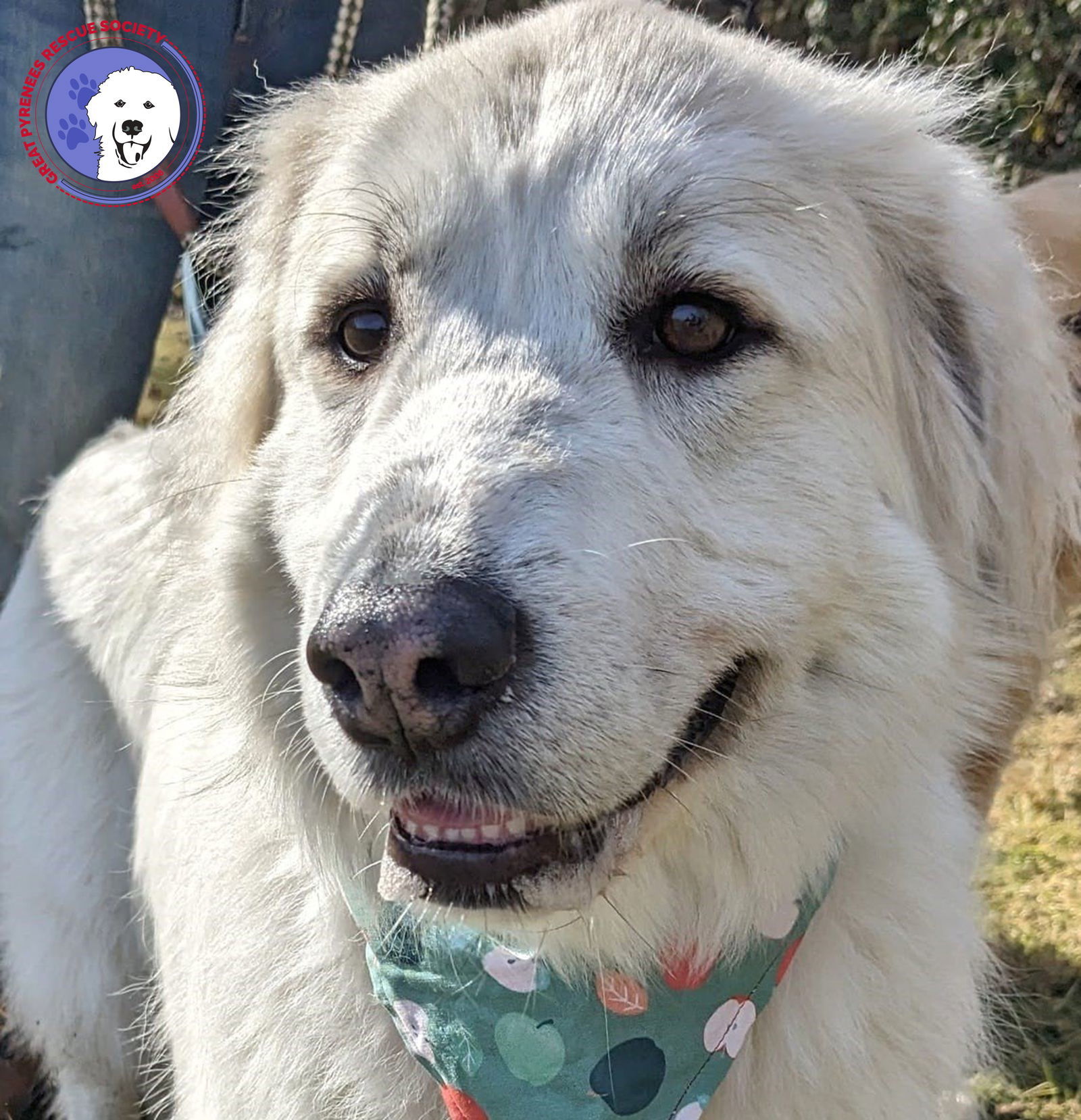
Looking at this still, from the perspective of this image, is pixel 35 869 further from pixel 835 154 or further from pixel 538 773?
pixel 835 154

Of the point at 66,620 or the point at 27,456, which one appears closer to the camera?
the point at 66,620

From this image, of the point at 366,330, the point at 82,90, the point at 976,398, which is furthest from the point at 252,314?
the point at 976,398

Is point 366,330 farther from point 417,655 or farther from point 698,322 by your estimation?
point 417,655

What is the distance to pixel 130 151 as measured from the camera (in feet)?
9.95

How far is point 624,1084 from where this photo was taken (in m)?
2.02

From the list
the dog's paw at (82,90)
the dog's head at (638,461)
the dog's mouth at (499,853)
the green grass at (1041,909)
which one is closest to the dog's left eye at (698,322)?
the dog's head at (638,461)

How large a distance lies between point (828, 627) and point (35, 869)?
2217 mm

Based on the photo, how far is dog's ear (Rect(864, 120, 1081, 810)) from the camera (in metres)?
2.06

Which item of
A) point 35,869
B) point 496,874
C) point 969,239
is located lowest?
point 35,869

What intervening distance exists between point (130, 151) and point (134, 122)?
0.08 m

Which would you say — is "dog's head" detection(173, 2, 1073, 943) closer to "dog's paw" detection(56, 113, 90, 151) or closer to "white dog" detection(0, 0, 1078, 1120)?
"white dog" detection(0, 0, 1078, 1120)

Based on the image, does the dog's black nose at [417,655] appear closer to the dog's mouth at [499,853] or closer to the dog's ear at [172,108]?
the dog's mouth at [499,853]

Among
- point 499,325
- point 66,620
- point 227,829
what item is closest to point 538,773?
point 499,325

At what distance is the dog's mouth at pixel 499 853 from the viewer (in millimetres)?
1622
